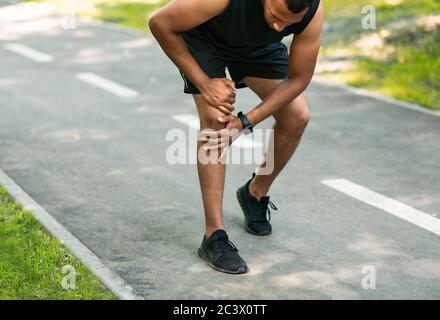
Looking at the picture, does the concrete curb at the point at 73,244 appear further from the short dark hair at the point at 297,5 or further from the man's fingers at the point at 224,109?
the short dark hair at the point at 297,5

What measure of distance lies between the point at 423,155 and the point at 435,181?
73 cm

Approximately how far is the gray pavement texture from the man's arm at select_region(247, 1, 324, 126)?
3.04 feet

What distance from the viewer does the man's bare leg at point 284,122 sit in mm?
5273

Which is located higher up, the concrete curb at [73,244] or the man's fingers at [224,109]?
the man's fingers at [224,109]

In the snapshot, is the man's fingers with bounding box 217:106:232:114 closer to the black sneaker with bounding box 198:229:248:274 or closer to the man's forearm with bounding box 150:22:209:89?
the man's forearm with bounding box 150:22:209:89

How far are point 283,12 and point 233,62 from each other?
808mm

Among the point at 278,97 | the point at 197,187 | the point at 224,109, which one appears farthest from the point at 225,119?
the point at 197,187

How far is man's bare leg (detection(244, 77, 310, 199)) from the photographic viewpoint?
17.3ft

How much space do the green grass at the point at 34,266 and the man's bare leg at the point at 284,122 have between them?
1392 millimetres

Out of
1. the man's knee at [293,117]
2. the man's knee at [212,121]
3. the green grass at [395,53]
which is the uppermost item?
the man's knee at [212,121]

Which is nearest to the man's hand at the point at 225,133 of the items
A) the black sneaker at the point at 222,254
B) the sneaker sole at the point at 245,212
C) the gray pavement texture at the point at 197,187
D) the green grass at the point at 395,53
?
the black sneaker at the point at 222,254

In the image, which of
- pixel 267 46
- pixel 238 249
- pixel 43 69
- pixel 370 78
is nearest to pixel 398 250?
pixel 238 249

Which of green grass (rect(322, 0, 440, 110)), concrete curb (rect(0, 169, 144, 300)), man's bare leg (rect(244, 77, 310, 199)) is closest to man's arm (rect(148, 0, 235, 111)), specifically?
man's bare leg (rect(244, 77, 310, 199))

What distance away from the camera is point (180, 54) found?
15.9ft
